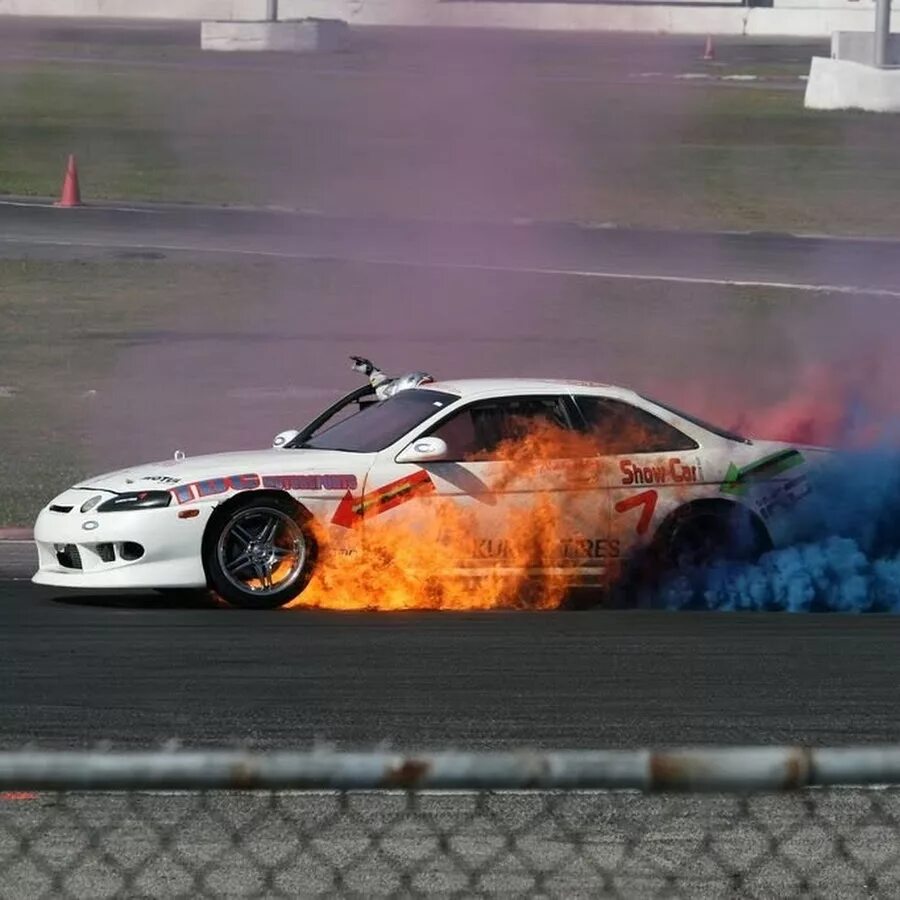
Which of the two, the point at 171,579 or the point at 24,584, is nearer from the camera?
the point at 171,579

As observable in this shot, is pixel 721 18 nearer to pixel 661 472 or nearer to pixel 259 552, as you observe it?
pixel 661 472

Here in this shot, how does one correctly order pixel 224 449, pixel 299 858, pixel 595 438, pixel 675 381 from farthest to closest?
1. pixel 675 381
2. pixel 224 449
3. pixel 595 438
4. pixel 299 858

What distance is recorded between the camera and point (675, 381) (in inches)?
741

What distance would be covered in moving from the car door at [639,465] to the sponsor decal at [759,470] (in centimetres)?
14

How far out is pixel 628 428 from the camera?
1102 centimetres

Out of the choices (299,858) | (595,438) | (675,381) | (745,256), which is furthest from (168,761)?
(745,256)

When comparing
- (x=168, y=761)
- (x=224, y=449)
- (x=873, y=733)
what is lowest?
(x=224, y=449)

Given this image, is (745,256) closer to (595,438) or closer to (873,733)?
(595,438)

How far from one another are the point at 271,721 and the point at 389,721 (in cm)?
41

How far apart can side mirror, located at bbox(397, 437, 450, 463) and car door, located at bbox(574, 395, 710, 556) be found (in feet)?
2.74

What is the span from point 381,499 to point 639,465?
4.29 feet

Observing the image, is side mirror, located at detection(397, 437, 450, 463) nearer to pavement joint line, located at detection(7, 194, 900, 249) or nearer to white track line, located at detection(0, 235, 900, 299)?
white track line, located at detection(0, 235, 900, 299)

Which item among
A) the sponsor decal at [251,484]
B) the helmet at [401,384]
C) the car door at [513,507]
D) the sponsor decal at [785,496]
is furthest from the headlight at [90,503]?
the sponsor decal at [785,496]

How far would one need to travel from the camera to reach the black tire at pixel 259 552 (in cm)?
1032
